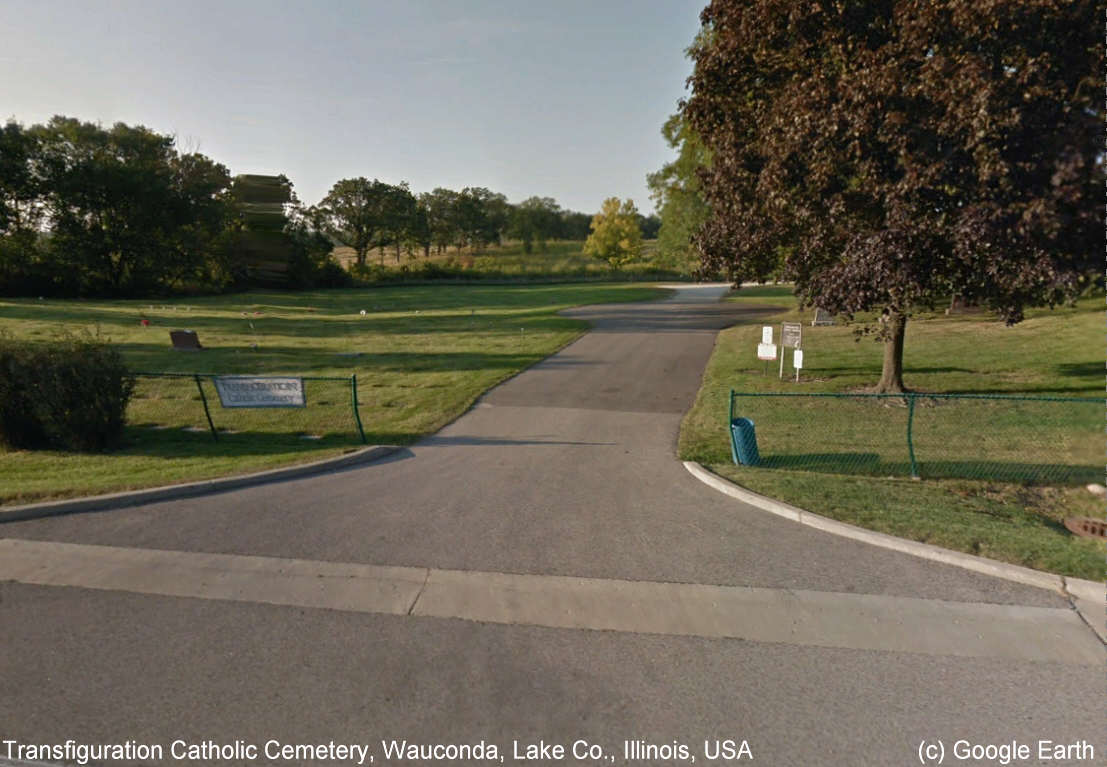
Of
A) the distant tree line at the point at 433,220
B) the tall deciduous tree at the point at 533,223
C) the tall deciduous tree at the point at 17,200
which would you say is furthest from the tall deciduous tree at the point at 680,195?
the tall deciduous tree at the point at 533,223

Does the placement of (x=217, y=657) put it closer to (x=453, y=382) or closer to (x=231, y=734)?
(x=231, y=734)

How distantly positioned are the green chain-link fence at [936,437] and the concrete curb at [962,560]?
2.14 m

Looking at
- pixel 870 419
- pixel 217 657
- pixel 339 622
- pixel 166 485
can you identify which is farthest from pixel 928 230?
pixel 166 485

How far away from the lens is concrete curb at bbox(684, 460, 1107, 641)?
4.27 metres

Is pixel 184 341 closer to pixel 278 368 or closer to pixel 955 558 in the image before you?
pixel 278 368

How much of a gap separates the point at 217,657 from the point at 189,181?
5458 centimetres

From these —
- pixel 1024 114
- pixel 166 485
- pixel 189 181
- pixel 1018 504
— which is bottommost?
pixel 1018 504

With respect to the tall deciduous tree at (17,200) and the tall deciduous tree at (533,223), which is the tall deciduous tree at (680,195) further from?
the tall deciduous tree at (533,223)

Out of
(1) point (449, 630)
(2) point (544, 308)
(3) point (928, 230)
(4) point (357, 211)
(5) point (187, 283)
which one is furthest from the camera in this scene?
(4) point (357, 211)

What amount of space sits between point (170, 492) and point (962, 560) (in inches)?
328

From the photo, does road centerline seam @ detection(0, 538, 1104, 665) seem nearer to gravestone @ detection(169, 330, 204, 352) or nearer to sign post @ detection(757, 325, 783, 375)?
sign post @ detection(757, 325, 783, 375)

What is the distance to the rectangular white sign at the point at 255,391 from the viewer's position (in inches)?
371

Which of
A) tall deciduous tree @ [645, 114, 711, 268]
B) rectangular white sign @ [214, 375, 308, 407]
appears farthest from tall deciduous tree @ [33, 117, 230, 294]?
rectangular white sign @ [214, 375, 308, 407]

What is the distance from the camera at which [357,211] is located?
225 feet
